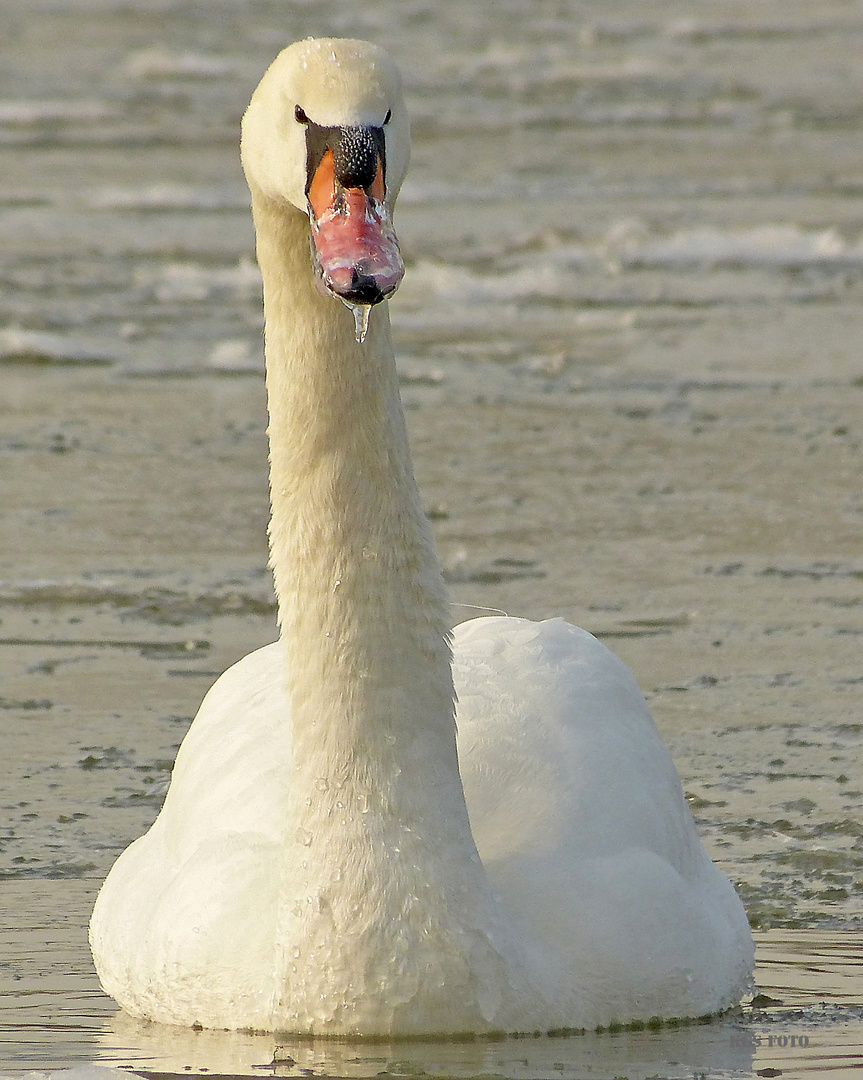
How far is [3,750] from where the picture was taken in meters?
6.75

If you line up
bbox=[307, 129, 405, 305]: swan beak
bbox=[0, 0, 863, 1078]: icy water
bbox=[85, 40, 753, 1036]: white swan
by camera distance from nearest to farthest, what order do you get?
bbox=[307, 129, 405, 305]: swan beak
bbox=[85, 40, 753, 1036]: white swan
bbox=[0, 0, 863, 1078]: icy water

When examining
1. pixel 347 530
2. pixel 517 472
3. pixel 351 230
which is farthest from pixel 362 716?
pixel 517 472

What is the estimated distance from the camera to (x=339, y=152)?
3.91 m

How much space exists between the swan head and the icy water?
1555mm

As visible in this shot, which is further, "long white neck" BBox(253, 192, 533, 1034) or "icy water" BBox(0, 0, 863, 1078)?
"icy water" BBox(0, 0, 863, 1078)

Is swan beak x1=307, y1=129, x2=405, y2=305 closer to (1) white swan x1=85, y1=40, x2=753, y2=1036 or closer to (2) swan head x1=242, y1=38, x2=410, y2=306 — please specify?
(2) swan head x1=242, y1=38, x2=410, y2=306

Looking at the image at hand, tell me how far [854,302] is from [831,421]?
115 inches

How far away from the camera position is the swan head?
3730 millimetres

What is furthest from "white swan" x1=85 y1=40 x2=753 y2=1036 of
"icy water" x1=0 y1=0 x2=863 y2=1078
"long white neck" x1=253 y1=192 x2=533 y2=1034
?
"icy water" x1=0 y1=0 x2=863 y2=1078

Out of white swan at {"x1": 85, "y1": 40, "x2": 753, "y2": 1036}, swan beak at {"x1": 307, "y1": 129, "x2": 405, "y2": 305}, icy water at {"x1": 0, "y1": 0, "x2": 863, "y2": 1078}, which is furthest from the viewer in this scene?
icy water at {"x1": 0, "y1": 0, "x2": 863, "y2": 1078}

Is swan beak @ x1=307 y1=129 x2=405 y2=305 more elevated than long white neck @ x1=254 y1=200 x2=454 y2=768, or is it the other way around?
swan beak @ x1=307 y1=129 x2=405 y2=305

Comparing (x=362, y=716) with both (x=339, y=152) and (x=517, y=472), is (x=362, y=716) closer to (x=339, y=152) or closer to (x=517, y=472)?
(x=339, y=152)

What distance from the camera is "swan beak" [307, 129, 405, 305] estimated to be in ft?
12.1

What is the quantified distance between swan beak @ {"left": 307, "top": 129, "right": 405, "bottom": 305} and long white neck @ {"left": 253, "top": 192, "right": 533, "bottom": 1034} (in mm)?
461
